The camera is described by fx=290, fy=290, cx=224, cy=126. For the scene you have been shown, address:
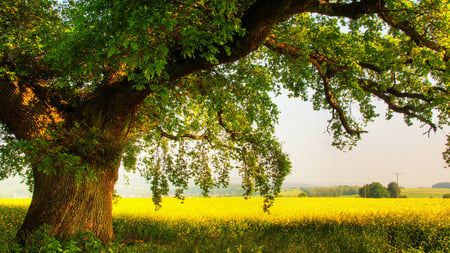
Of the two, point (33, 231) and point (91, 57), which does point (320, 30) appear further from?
point (33, 231)

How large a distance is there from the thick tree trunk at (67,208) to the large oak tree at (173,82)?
0.09 feet

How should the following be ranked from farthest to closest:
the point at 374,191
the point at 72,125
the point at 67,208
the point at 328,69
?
the point at 374,191 < the point at 328,69 < the point at 72,125 < the point at 67,208

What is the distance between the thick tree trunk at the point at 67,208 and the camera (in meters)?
7.66

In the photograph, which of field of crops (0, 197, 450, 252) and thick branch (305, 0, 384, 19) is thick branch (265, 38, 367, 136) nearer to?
thick branch (305, 0, 384, 19)

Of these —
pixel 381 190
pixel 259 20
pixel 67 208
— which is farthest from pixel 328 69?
pixel 381 190

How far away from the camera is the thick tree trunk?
302 inches

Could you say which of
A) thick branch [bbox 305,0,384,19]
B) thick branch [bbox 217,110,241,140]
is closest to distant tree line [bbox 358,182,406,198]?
thick branch [bbox 217,110,241,140]

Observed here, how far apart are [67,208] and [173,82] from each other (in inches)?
185

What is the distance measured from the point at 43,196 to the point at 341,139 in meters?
11.1

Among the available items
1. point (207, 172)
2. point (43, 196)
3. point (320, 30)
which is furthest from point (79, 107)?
point (320, 30)

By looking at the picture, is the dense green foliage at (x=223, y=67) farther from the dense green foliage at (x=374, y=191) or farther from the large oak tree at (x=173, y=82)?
the dense green foliage at (x=374, y=191)

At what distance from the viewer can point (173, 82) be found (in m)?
9.37

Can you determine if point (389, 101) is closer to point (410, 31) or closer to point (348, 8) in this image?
point (410, 31)

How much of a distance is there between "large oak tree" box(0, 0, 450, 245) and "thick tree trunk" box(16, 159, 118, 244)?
0.03 metres
